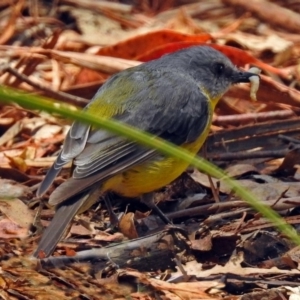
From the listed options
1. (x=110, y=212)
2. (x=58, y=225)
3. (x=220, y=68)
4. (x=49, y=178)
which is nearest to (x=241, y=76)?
(x=220, y=68)

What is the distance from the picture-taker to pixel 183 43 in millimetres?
7457

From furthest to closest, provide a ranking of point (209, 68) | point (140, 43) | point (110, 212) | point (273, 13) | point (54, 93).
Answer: point (273, 13)
point (140, 43)
point (54, 93)
point (209, 68)
point (110, 212)

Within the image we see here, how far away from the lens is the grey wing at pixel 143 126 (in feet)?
16.9

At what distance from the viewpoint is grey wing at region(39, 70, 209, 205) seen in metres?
5.14

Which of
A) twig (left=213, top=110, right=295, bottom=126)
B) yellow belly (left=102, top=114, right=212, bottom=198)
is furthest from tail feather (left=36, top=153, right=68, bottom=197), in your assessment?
twig (left=213, top=110, right=295, bottom=126)

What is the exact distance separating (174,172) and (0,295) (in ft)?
5.44

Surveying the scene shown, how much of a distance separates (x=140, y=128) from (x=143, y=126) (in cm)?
3

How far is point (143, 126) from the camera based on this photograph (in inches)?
220

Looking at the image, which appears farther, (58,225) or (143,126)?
(143,126)

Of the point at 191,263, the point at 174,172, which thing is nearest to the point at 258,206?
the point at 191,263

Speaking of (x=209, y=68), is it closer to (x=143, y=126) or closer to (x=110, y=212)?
(x=143, y=126)

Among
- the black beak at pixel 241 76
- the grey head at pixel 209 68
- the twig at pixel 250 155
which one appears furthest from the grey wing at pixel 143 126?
the twig at pixel 250 155

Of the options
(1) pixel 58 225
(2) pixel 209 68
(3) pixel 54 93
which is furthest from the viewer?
(3) pixel 54 93

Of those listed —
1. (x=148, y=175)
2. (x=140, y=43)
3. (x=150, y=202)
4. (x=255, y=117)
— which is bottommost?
(x=150, y=202)
